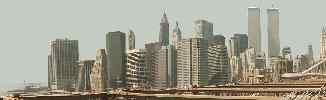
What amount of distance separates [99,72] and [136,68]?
43.8 ft

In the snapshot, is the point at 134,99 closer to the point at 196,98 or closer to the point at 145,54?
the point at 196,98

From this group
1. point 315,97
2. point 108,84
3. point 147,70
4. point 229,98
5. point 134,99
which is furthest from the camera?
point 147,70

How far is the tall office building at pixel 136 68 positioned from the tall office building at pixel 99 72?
Result: 23.6ft

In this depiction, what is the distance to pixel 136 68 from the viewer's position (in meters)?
185

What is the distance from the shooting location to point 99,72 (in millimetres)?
177750

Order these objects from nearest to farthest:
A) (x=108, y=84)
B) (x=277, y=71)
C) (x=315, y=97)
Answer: (x=315, y=97) → (x=277, y=71) → (x=108, y=84)

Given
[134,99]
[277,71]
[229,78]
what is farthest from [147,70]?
[134,99]

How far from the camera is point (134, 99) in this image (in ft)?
78.4

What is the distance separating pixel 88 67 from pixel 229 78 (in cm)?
4851

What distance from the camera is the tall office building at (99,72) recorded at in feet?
557

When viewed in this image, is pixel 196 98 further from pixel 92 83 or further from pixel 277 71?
pixel 92 83

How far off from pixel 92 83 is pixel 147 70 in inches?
808

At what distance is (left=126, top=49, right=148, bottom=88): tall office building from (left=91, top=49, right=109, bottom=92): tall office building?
720cm

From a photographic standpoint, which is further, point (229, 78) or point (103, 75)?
point (229, 78)
